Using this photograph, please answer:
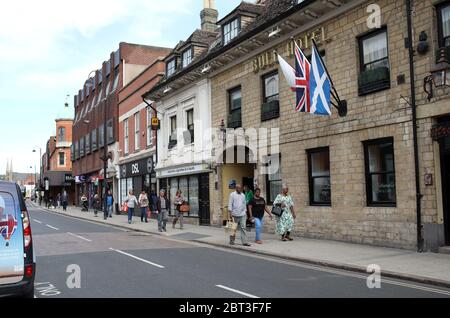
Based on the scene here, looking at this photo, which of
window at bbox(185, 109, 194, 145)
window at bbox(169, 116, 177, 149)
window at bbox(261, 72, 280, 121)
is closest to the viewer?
window at bbox(261, 72, 280, 121)

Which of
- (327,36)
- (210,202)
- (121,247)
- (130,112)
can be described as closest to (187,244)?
(121,247)

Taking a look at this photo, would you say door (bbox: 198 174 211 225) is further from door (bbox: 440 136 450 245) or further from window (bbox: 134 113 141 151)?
door (bbox: 440 136 450 245)

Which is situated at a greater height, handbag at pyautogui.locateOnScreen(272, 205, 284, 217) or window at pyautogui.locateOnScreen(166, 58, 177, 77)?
window at pyautogui.locateOnScreen(166, 58, 177, 77)

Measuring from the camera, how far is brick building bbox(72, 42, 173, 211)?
1471 inches

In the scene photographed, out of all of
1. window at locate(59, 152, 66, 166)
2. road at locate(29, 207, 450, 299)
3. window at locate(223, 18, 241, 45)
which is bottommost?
road at locate(29, 207, 450, 299)

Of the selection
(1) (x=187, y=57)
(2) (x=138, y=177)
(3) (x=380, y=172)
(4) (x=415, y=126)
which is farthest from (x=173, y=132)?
(4) (x=415, y=126)

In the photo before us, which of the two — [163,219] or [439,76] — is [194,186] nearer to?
[163,219]

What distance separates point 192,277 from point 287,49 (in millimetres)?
10367

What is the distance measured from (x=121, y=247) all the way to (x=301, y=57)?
8018 mm

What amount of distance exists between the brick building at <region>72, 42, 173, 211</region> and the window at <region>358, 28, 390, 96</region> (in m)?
21.3

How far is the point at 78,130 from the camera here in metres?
53.8

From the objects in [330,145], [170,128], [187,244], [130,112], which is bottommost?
[187,244]

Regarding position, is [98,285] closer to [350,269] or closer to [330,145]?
[350,269]

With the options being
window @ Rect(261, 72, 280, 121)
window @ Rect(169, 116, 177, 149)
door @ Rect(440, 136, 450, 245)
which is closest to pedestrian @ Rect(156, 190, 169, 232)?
window @ Rect(261, 72, 280, 121)
